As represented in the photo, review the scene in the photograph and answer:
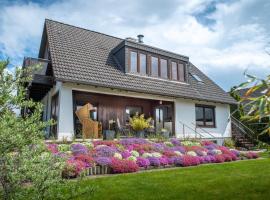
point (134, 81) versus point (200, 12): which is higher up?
point (200, 12)

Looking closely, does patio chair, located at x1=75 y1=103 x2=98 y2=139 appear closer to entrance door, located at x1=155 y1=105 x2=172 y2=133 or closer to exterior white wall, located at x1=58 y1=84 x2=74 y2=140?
exterior white wall, located at x1=58 y1=84 x2=74 y2=140

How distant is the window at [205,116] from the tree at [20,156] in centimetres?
1700

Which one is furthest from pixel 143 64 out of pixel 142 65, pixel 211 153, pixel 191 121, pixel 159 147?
pixel 211 153

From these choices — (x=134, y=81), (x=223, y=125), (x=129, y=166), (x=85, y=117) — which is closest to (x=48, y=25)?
(x=134, y=81)

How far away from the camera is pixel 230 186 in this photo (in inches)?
255

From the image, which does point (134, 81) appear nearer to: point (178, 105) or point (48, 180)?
point (178, 105)

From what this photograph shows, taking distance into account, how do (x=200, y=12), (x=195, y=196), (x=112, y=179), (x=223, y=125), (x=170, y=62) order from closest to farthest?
(x=195, y=196) < (x=112, y=179) < (x=200, y=12) < (x=170, y=62) < (x=223, y=125)

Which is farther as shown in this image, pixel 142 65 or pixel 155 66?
pixel 155 66

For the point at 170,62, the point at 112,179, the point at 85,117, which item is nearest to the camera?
the point at 112,179

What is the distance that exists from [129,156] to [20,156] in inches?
274

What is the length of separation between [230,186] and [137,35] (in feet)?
54.0

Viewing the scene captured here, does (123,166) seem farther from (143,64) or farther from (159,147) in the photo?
(143,64)

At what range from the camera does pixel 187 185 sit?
21.6ft

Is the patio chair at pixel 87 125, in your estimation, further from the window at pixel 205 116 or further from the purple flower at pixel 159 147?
the window at pixel 205 116
